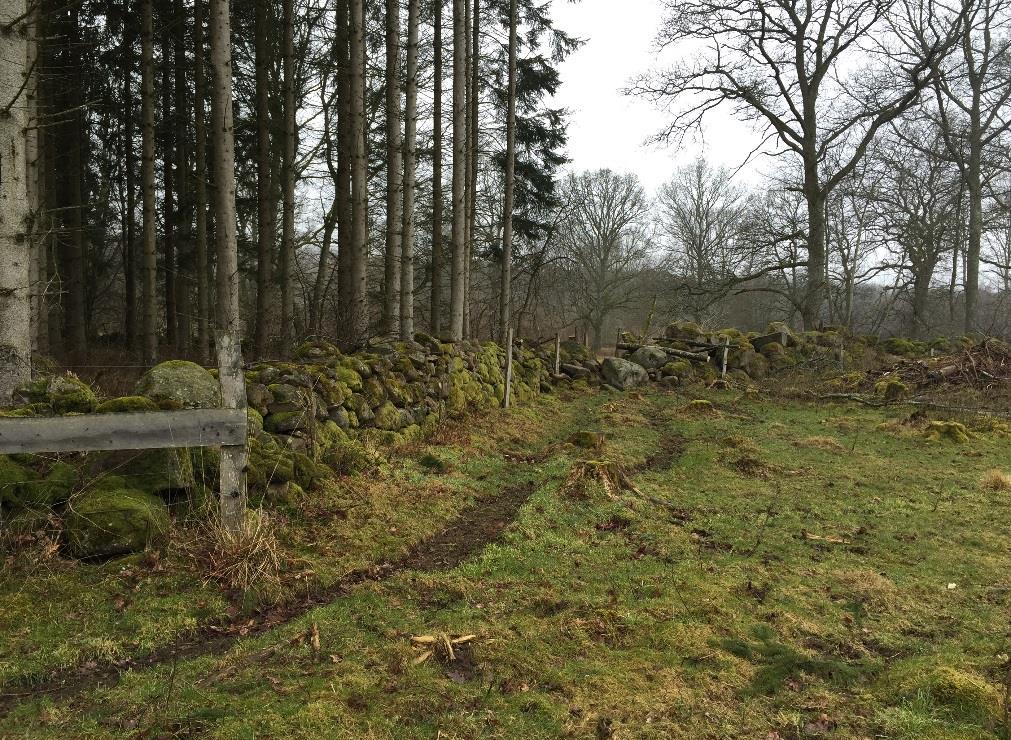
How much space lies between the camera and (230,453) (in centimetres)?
440

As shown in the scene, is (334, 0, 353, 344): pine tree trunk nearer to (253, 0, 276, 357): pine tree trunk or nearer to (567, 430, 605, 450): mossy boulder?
(253, 0, 276, 357): pine tree trunk

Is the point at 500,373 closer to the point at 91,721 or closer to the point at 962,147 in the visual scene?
the point at 91,721

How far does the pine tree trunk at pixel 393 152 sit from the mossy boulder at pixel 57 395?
6105mm

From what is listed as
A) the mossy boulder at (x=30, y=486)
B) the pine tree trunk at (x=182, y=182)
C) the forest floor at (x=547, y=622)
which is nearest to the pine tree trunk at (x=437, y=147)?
the pine tree trunk at (x=182, y=182)

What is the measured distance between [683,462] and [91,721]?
7574mm

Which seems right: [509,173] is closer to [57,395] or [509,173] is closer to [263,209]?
[263,209]

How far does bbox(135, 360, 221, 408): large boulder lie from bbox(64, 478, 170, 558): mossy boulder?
0.85 meters

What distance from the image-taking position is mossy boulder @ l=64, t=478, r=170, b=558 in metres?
4.15

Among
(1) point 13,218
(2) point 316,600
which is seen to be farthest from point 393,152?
(2) point 316,600

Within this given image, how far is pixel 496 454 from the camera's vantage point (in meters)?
8.85

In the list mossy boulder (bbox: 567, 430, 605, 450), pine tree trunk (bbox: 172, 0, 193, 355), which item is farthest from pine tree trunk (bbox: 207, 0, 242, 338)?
pine tree trunk (bbox: 172, 0, 193, 355)

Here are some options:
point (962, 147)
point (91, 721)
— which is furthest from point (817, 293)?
point (91, 721)

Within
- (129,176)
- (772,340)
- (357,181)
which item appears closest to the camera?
(357,181)

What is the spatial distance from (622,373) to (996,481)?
10940 mm
